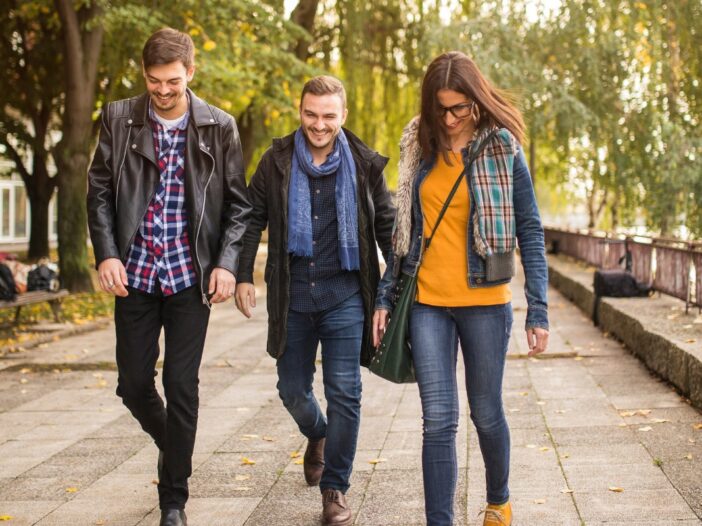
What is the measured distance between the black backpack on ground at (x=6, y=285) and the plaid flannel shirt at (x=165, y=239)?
7.87m

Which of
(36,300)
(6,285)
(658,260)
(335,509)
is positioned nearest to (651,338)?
(658,260)

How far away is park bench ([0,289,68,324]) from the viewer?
12.1 meters

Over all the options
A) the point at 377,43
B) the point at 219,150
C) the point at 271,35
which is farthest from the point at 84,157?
the point at 219,150

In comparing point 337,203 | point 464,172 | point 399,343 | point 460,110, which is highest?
point 460,110

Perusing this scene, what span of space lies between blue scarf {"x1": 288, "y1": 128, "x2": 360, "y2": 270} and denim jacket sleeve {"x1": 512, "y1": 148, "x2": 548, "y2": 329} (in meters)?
0.77

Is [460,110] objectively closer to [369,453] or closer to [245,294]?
[245,294]

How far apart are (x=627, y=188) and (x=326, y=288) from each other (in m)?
14.8

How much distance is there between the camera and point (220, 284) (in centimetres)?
455

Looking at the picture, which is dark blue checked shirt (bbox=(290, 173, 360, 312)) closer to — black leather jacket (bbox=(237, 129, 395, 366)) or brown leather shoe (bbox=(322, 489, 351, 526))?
black leather jacket (bbox=(237, 129, 395, 366))

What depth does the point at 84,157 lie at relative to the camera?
18.0 metres

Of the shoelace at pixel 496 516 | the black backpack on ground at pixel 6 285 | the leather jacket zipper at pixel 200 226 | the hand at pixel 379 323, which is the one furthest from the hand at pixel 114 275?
the black backpack on ground at pixel 6 285

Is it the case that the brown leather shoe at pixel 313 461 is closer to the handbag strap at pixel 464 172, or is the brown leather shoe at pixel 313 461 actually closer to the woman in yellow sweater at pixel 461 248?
the woman in yellow sweater at pixel 461 248

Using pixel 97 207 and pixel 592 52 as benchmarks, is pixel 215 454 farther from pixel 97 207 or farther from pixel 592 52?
pixel 592 52

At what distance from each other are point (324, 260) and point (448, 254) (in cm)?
76
